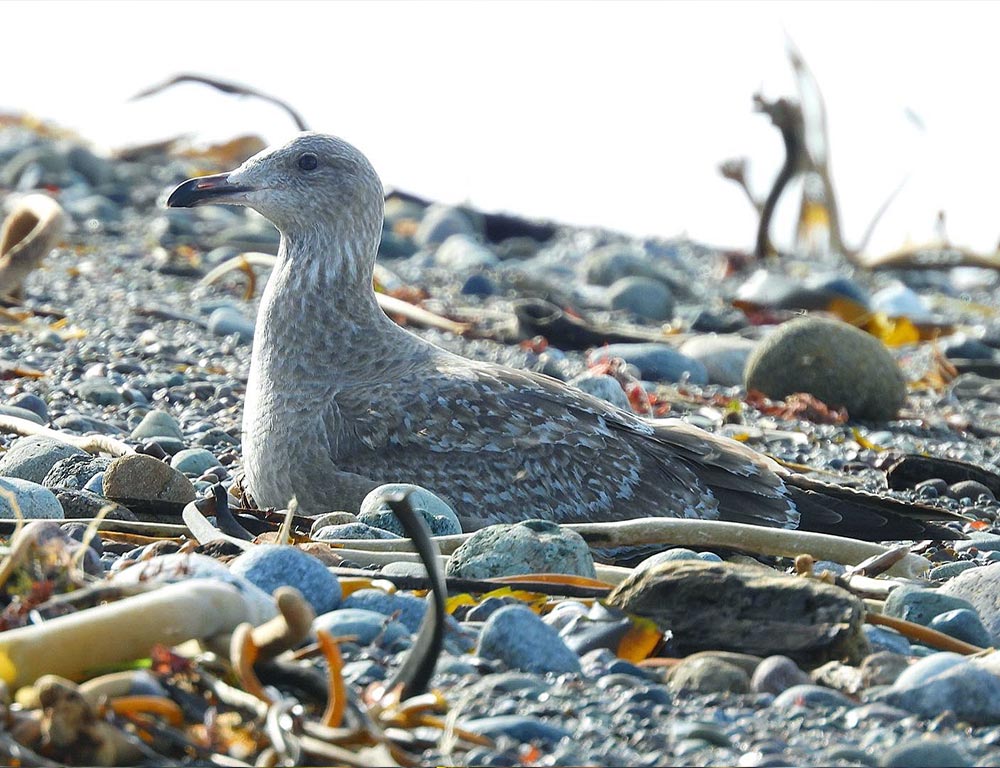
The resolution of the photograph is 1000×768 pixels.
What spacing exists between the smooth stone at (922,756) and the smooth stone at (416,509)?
6.50 feet

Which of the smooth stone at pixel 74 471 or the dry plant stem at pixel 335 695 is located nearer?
the dry plant stem at pixel 335 695

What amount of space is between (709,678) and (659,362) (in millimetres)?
5546

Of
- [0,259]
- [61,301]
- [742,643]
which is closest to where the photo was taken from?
[742,643]

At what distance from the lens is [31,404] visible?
6527 mm

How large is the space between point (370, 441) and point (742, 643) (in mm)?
1995

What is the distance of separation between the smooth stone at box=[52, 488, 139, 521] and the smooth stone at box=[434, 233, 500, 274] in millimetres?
8600

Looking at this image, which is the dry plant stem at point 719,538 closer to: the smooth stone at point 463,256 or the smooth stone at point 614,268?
the smooth stone at point 463,256

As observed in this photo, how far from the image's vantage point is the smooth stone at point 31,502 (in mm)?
4539

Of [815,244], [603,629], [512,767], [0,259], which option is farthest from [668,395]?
[815,244]

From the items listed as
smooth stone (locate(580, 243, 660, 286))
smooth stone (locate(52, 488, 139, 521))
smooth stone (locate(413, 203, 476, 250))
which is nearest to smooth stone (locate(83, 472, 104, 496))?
smooth stone (locate(52, 488, 139, 521))

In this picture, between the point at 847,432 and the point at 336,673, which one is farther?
the point at 847,432

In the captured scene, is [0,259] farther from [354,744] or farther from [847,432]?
[354,744]

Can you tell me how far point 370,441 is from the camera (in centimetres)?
529

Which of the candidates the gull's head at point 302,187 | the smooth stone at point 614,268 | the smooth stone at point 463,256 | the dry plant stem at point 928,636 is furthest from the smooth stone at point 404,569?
the smooth stone at point 614,268
